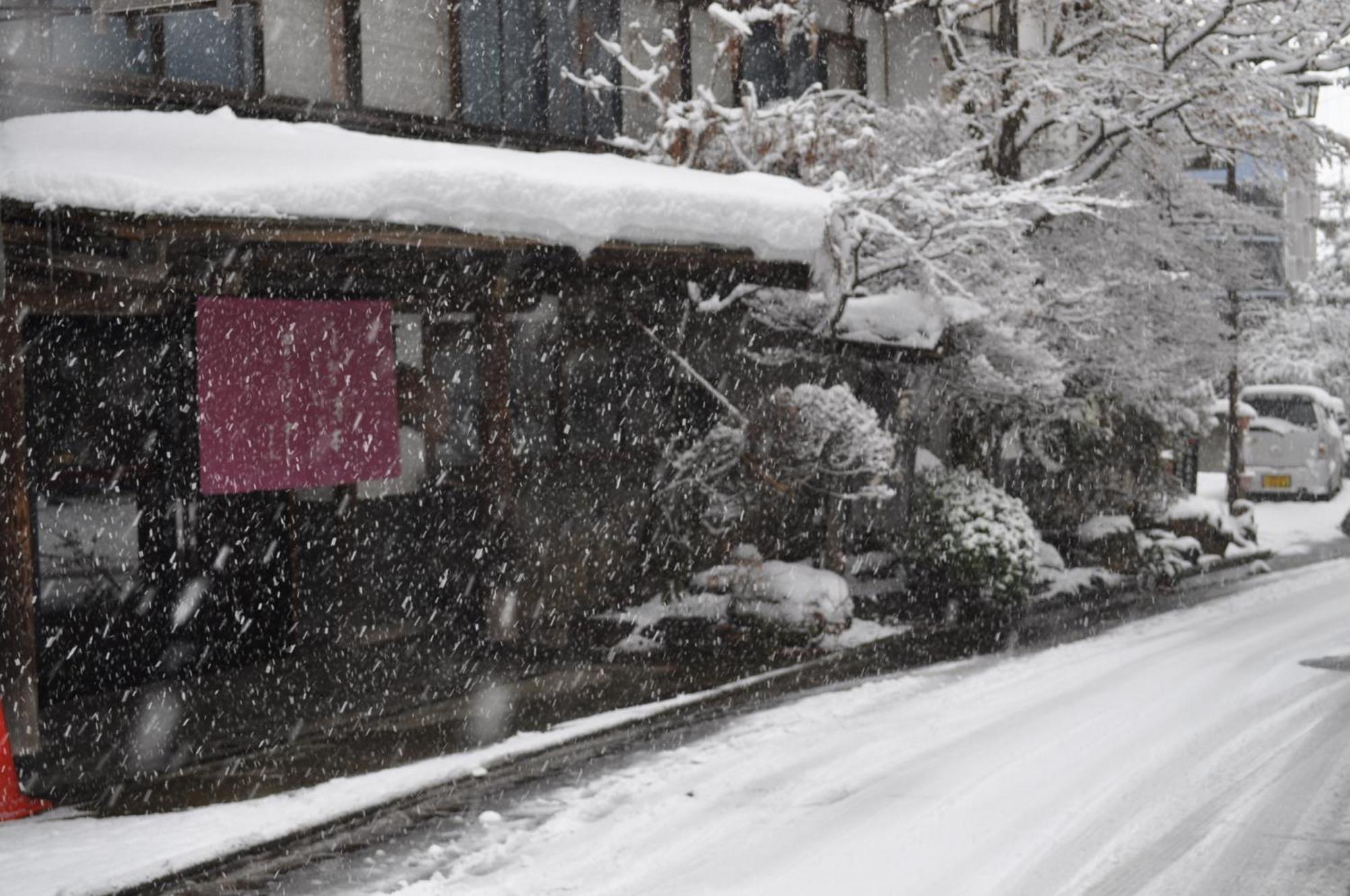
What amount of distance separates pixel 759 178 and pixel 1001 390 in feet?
15.4

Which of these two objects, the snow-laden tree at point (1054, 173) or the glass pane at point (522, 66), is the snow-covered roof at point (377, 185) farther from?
the glass pane at point (522, 66)

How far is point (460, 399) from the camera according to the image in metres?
13.3

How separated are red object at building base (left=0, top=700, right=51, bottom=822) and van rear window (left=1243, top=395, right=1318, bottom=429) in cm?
2610

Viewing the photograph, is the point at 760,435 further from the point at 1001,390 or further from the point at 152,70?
the point at 152,70

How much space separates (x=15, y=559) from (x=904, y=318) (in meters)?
9.16

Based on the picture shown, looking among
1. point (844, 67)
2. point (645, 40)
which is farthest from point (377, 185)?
point (844, 67)

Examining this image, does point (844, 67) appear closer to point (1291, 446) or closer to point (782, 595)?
point (782, 595)

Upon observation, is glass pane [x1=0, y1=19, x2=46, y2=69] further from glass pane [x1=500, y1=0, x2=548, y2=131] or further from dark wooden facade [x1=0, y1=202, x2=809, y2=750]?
glass pane [x1=500, y1=0, x2=548, y2=131]

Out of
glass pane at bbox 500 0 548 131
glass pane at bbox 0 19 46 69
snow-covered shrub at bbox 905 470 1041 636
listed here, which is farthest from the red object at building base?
snow-covered shrub at bbox 905 470 1041 636

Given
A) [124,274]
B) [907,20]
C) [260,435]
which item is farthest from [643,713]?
[907,20]

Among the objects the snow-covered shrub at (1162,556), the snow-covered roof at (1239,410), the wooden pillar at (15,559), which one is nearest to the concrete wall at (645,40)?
the snow-covered shrub at (1162,556)

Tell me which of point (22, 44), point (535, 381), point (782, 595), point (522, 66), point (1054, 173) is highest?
point (522, 66)

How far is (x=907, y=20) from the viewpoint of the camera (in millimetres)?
19906

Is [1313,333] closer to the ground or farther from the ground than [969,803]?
farther from the ground
